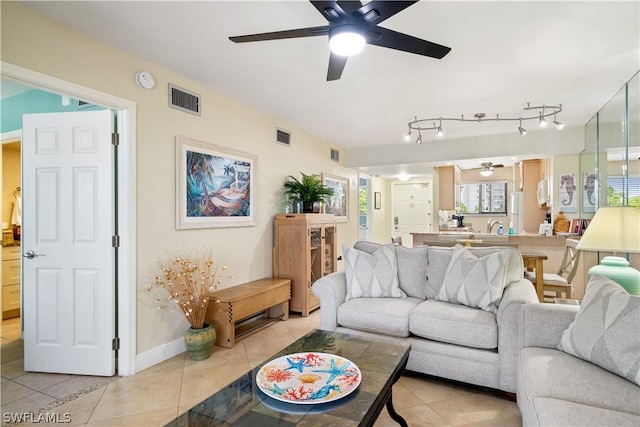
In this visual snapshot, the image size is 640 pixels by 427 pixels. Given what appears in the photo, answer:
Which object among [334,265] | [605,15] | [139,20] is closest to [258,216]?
[334,265]

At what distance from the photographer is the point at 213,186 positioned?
11.1 ft

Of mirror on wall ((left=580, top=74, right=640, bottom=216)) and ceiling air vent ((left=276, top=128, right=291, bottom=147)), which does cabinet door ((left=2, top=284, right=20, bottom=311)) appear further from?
mirror on wall ((left=580, top=74, right=640, bottom=216))

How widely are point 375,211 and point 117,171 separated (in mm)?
6186

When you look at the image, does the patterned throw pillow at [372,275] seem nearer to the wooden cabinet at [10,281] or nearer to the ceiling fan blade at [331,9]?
the ceiling fan blade at [331,9]

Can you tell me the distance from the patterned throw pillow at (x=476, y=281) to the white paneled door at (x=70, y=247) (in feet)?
8.97

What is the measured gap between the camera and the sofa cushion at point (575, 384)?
4.45ft

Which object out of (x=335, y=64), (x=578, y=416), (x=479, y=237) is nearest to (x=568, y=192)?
(x=479, y=237)

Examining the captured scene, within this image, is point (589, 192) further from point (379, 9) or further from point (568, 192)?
point (379, 9)

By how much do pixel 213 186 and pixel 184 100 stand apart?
85 cm

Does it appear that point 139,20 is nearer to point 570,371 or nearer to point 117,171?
point 117,171

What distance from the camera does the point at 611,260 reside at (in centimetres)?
230

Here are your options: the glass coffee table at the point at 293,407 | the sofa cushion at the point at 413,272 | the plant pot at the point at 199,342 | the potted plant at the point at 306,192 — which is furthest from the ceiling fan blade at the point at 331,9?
the potted plant at the point at 306,192

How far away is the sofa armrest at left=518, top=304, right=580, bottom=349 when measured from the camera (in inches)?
75.3

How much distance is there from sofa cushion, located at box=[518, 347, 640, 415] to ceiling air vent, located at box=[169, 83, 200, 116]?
128 inches
